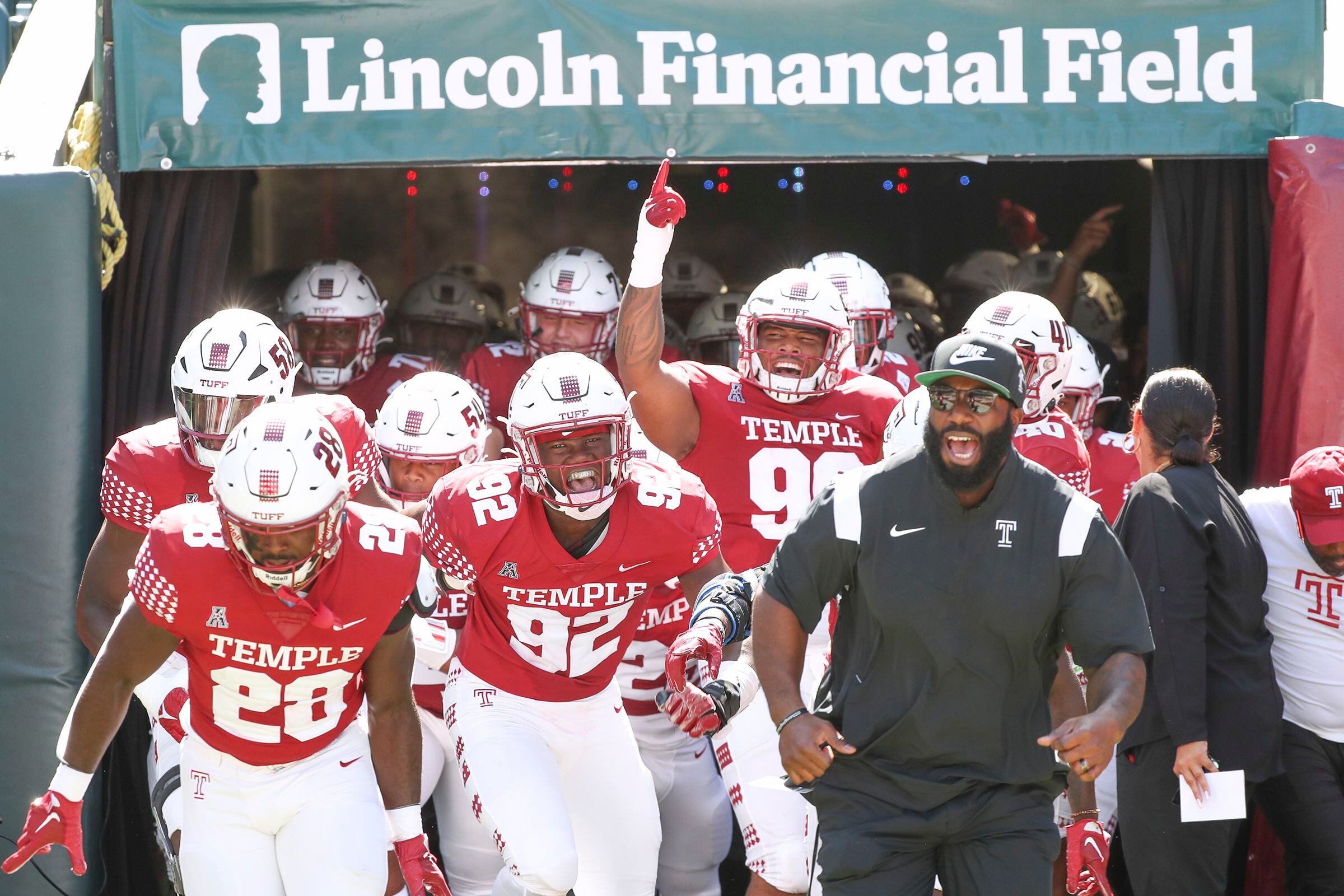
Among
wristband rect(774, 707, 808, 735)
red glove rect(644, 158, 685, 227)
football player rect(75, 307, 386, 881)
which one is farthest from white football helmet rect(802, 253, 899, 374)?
wristband rect(774, 707, 808, 735)

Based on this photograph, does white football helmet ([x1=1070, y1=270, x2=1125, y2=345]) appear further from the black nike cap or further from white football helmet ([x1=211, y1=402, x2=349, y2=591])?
white football helmet ([x1=211, y1=402, x2=349, y2=591])

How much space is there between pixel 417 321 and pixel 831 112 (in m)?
2.60

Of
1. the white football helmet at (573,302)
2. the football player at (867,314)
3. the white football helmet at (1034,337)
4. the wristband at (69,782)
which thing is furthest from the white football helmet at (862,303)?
the wristband at (69,782)

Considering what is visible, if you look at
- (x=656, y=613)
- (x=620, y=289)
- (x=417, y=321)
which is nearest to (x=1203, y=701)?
(x=656, y=613)

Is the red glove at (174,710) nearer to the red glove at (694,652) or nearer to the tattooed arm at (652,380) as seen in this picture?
the red glove at (694,652)

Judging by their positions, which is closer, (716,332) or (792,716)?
(792,716)

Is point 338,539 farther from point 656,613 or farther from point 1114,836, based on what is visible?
point 1114,836

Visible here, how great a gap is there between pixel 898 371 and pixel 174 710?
3026 mm

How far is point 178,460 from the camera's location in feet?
17.0

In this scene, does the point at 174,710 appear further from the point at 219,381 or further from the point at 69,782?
the point at 219,381

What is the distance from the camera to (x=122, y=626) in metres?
4.07

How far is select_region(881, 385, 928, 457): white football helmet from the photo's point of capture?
481 cm

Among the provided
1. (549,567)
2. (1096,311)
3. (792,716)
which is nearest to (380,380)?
(549,567)

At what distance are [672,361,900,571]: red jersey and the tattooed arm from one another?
4 centimetres
